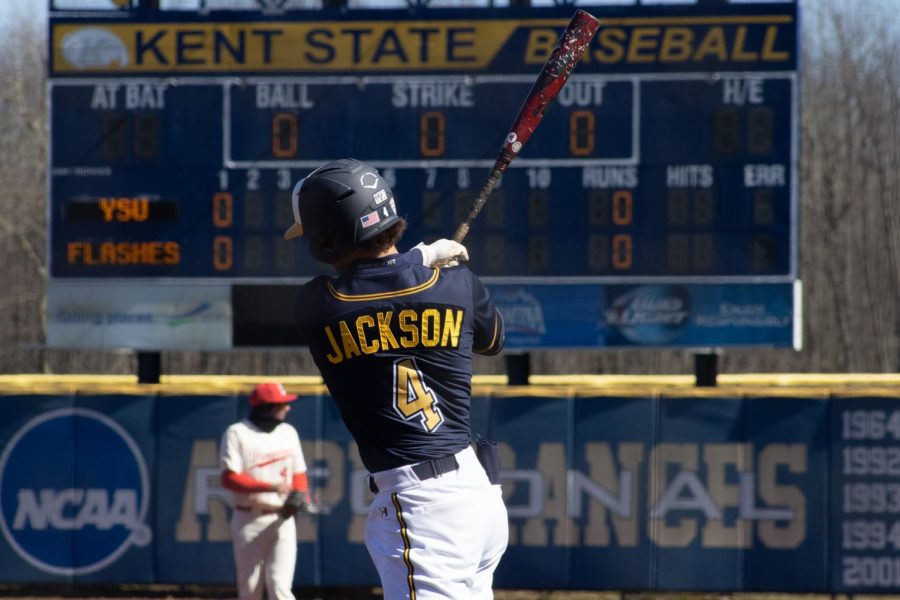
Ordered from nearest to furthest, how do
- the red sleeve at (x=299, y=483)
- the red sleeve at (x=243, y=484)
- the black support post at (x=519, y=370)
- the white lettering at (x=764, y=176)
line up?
the red sleeve at (x=243, y=484) < the red sleeve at (x=299, y=483) < the white lettering at (x=764, y=176) < the black support post at (x=519, y=370)

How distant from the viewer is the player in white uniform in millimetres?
9031

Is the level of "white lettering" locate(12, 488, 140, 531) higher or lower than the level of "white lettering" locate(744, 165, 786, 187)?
lower

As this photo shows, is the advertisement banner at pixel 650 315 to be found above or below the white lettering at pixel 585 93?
below

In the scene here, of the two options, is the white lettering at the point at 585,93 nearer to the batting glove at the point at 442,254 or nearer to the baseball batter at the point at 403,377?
the batting glove at the point at 442,254

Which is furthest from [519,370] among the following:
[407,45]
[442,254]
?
[442,254]

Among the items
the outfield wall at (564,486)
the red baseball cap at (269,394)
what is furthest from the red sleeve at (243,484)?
the outfield wall at (564,486)

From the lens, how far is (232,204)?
488 inches

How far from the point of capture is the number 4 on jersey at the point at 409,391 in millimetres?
4281

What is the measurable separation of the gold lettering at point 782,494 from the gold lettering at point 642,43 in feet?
11.3

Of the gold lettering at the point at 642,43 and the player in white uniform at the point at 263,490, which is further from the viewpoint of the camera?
the gold lettering at the point at 642,43

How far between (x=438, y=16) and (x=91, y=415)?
455 centimetres

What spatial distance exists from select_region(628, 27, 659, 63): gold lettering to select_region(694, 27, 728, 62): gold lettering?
0.38 meters

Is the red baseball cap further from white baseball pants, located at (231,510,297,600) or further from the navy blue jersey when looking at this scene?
the navy blue jersey

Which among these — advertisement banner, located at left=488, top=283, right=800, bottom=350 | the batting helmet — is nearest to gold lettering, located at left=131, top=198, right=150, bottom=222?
advertisement banner, located at left=488, top=283, right=800, bottom=350
